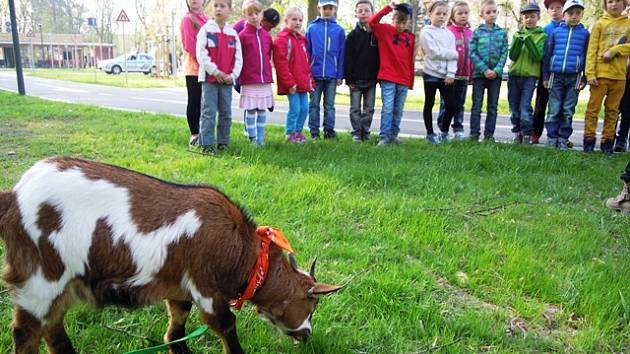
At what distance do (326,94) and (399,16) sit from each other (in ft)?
5.25

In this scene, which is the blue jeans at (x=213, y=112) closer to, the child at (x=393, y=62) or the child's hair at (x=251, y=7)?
the child's hair at (x=251, y=7)

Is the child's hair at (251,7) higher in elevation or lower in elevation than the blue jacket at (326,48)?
higher

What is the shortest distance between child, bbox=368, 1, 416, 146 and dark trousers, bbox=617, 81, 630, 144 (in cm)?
318

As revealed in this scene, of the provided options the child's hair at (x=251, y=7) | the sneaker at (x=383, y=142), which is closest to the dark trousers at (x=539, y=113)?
the sneaker at (x=383, y=142)

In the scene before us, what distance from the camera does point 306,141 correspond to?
304 inches

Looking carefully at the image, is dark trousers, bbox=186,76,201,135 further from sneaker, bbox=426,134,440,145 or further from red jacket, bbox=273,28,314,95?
sneaker, bbox=426,134,440,145

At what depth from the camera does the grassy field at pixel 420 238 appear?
2.85m

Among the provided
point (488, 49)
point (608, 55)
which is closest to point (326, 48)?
point (488, 49)

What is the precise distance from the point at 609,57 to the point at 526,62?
1.12 meters

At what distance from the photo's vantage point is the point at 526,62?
7.91 meters

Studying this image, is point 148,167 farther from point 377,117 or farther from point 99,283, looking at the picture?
point 377,117

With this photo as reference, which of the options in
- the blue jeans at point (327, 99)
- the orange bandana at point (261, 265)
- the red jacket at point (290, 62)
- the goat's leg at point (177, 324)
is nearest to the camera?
the orange bandana at point (261, 265)

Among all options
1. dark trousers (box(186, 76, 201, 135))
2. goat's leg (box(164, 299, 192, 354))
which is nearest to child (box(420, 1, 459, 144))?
dark trousers (box(186, 76, 201, 135))

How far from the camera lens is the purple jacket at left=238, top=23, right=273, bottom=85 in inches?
282
